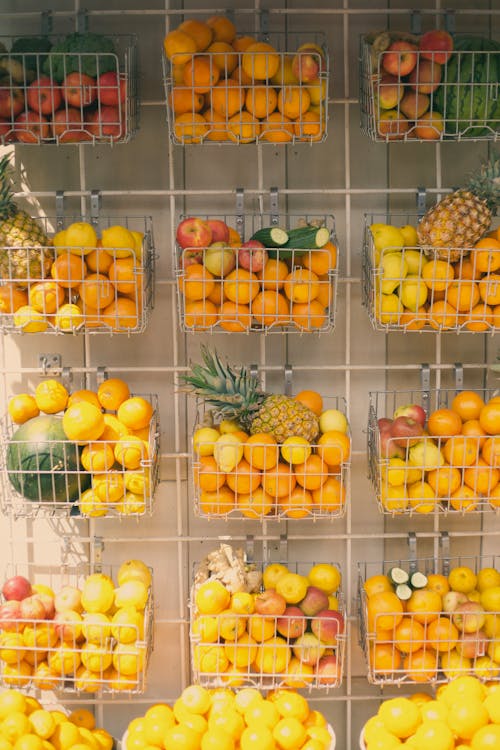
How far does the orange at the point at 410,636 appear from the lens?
2.00m

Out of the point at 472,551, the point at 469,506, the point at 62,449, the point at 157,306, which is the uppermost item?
the point at 157,306

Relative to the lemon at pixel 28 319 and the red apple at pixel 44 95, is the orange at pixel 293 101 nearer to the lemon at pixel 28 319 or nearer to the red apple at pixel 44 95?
the red apple at pixel 44 95

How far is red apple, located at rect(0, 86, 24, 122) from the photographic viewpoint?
73.6 inches

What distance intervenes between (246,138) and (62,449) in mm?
810

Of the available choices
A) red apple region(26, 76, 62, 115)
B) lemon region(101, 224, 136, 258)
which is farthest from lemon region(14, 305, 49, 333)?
red apple region(26, 76, 62, 115)

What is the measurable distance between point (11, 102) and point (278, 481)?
1020 millimetres

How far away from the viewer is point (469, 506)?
6.36 feet

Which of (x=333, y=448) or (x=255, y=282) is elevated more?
(x=255, y=282)

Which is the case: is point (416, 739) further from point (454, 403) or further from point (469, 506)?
point (454, 403)

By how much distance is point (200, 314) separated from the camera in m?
1.90

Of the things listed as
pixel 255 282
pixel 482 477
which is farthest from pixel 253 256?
pixel 482 477

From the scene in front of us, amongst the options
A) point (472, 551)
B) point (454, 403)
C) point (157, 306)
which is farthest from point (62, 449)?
point (472, 551)

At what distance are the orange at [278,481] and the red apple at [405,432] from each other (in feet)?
0.84

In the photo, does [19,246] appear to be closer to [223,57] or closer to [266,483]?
[223,57]
